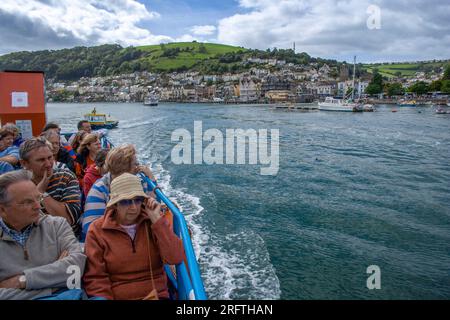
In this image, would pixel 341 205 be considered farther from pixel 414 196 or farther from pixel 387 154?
pixel 387 154

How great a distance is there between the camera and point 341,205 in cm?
1033

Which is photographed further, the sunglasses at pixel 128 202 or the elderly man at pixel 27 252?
the sunglasses at pixel 128 202

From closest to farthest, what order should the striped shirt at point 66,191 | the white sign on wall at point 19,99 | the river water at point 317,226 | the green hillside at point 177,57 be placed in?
1. the striped shirt at point 66,191
2. the river water at point 317,226
3. the white sign on wall at point 19,99
4. the green hillside at point 177,57

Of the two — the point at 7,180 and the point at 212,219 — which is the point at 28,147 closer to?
the point at 7,180

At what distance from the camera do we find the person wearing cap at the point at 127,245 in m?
2.44

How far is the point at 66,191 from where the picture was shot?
330 cm

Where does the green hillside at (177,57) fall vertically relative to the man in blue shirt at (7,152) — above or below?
above

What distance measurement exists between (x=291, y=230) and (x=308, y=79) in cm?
14435

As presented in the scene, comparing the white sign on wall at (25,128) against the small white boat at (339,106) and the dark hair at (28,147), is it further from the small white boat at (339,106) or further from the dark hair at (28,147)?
the small white boat at (339,106)

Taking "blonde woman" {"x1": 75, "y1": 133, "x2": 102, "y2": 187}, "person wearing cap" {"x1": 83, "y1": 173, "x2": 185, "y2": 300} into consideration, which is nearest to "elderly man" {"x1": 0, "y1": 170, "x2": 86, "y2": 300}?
"person wearing cap" {"x1": 83, "y1": 173, "x2": 185, "y2": 300}

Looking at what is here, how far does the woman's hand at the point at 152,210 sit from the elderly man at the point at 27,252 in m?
0.59

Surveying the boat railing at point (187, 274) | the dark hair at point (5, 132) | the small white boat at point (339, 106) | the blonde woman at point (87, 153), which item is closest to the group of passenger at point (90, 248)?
the boat railing at point (187, 274)
